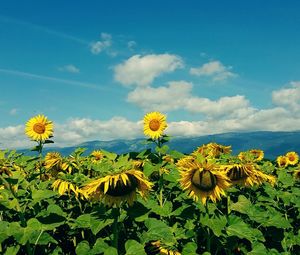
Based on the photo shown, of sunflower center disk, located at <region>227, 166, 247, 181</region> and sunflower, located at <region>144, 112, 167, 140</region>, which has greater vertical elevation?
sunflower, located at <region>144, 112, 167, 140</region>

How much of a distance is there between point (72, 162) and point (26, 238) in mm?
3906

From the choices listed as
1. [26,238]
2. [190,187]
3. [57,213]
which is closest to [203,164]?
[190,187]

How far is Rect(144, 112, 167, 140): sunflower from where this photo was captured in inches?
476

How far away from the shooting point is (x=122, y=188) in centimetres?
623

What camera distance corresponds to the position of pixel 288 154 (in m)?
22.5

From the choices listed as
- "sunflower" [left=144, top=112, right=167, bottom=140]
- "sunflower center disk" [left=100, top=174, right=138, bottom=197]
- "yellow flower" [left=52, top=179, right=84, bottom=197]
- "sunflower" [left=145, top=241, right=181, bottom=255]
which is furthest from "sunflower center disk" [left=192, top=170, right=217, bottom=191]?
"sunflower" [left=144, top=112, right=167, bottom=140]

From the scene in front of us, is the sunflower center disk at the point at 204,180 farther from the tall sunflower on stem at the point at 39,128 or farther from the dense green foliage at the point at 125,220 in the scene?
the tall sunflower on stem at the point at 39,128

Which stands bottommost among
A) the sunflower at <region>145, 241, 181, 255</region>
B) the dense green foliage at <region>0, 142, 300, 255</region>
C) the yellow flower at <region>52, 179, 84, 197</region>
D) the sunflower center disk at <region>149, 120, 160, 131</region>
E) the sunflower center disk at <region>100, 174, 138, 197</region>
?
the sunflower at <region>145, 241, 181, 255</region>

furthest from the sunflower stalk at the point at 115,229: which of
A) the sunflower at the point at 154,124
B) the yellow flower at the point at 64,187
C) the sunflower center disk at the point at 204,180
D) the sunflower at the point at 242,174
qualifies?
the sunflower at the point at 154,124

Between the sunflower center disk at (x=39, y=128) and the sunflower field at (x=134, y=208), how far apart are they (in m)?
2.98

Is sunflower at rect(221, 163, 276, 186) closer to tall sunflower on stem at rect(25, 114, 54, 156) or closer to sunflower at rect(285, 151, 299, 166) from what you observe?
tall sunflower on stem at rect(25, 114, 54, 156)

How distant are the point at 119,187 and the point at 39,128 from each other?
28.0 feet

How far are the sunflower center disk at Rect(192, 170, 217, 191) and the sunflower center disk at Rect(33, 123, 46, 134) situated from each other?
315 inches

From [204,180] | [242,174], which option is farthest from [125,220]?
[242,174]
